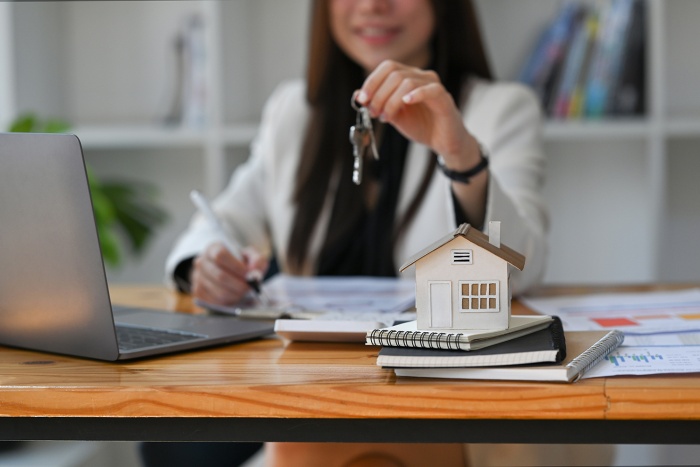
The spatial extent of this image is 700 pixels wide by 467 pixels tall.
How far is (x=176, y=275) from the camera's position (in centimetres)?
135

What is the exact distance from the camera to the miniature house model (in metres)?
0.70

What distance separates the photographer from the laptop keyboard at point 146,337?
832 mm

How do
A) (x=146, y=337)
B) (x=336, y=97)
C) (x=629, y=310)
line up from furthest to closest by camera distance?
(x=336, y=97)
(x=629, y=310)
(x=146, y=337)

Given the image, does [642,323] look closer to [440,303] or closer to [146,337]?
[440,303]

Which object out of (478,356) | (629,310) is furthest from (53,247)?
(629,310)

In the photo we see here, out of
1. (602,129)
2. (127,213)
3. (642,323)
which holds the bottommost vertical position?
(127,213)

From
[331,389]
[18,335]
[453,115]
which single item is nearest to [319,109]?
[453,115]

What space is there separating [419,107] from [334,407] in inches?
18.3

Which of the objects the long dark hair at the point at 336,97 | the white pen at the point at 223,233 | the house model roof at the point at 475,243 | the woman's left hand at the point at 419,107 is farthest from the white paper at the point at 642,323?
the long dark hair at the point at 336,97

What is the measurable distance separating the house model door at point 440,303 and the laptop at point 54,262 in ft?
0.83

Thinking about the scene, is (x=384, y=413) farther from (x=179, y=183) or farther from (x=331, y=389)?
(x=179, y=183)

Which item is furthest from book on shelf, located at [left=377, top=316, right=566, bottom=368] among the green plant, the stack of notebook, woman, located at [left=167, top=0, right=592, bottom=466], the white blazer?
the green plant

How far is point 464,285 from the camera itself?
2.33 ft

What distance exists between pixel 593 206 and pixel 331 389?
6.83ft
